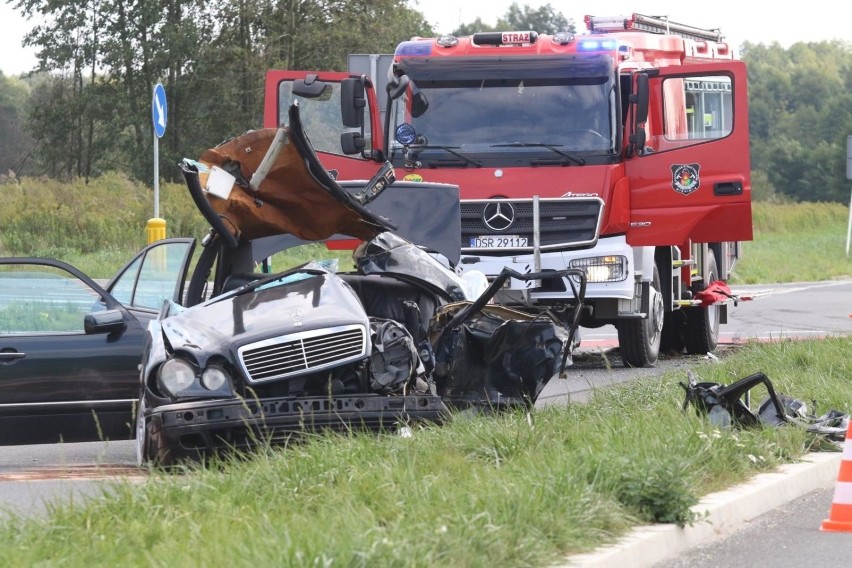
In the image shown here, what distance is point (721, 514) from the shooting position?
20.6 ft

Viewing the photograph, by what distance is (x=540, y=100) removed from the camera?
43.9 feet

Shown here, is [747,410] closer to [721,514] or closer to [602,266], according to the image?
[721,514]

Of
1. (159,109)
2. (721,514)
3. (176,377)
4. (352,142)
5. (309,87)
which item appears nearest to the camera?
(721,514)

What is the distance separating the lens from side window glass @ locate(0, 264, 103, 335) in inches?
349

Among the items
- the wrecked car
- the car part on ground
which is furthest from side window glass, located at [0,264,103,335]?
the car part on ground

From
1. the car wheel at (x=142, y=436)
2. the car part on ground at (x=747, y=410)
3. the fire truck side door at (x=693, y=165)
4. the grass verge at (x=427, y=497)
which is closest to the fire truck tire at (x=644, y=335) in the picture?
the fire truck side door at (x=693, y=165)

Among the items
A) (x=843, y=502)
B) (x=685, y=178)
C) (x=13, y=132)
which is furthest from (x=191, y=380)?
(x=13, y=132)

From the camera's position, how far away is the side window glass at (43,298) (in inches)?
349

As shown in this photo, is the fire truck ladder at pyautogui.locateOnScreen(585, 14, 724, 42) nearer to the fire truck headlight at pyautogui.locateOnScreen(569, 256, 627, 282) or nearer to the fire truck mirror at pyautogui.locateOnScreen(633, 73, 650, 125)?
the fire truck mirror at pyautogui.locateOnScreen(633, 73, 650, 125)

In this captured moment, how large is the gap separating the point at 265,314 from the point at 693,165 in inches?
261

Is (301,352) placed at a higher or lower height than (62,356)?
higher

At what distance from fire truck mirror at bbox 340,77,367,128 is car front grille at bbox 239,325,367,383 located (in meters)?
6.17

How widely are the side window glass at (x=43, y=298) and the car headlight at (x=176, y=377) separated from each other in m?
1.61

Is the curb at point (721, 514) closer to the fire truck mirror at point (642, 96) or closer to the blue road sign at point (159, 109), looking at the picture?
the fire truck mirror at point (642, 96)
